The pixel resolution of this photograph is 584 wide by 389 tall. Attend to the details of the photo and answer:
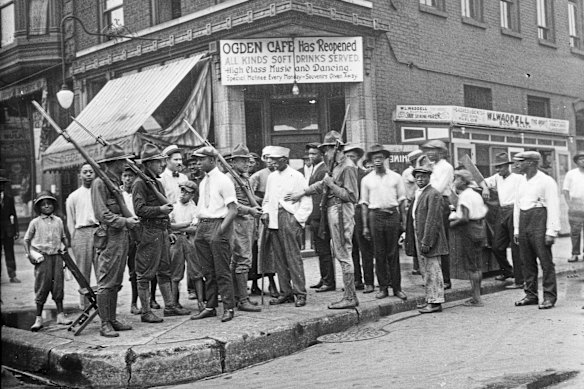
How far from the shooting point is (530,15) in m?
11.6

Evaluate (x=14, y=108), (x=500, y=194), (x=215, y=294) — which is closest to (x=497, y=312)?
(x=500, y=194)

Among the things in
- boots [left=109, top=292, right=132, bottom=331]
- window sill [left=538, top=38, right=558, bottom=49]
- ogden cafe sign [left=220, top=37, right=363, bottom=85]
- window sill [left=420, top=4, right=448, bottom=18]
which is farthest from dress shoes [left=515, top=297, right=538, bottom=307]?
window sill [left=420, top=4, right=448, bottom=18]

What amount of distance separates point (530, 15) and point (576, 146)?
460cm

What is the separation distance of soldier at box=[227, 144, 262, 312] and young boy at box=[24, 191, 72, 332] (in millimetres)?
1985

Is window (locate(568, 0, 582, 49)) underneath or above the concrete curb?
above

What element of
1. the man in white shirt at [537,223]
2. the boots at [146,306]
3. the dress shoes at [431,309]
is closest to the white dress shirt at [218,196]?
the boots at [146,306]

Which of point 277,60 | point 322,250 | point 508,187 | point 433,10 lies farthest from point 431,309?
point 433,10

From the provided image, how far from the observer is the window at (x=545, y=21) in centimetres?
1084

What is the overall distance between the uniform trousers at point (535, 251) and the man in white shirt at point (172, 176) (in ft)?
14.9

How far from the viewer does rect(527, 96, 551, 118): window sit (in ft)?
47.5

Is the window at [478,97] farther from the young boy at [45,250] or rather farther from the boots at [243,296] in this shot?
the young boy at [45,250]

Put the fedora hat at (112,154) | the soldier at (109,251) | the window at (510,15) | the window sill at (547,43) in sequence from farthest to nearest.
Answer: the window at (510,15) → the window sill at (547,43) → the fedora hat at (112,154) → the soldier at (109,251)

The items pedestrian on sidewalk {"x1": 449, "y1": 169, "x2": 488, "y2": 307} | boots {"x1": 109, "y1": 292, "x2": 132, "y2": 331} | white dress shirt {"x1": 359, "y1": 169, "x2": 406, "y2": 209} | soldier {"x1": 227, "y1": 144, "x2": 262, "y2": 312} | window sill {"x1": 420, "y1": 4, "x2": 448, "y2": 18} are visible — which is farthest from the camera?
window sill {"x1": 420, "y1": 4, "x2": 448, "y2": 18}

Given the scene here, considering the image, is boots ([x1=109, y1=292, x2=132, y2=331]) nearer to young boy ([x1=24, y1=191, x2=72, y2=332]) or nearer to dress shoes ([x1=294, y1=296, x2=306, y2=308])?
young boy ([x1=24, y1=191, x2=72, y2=332])
